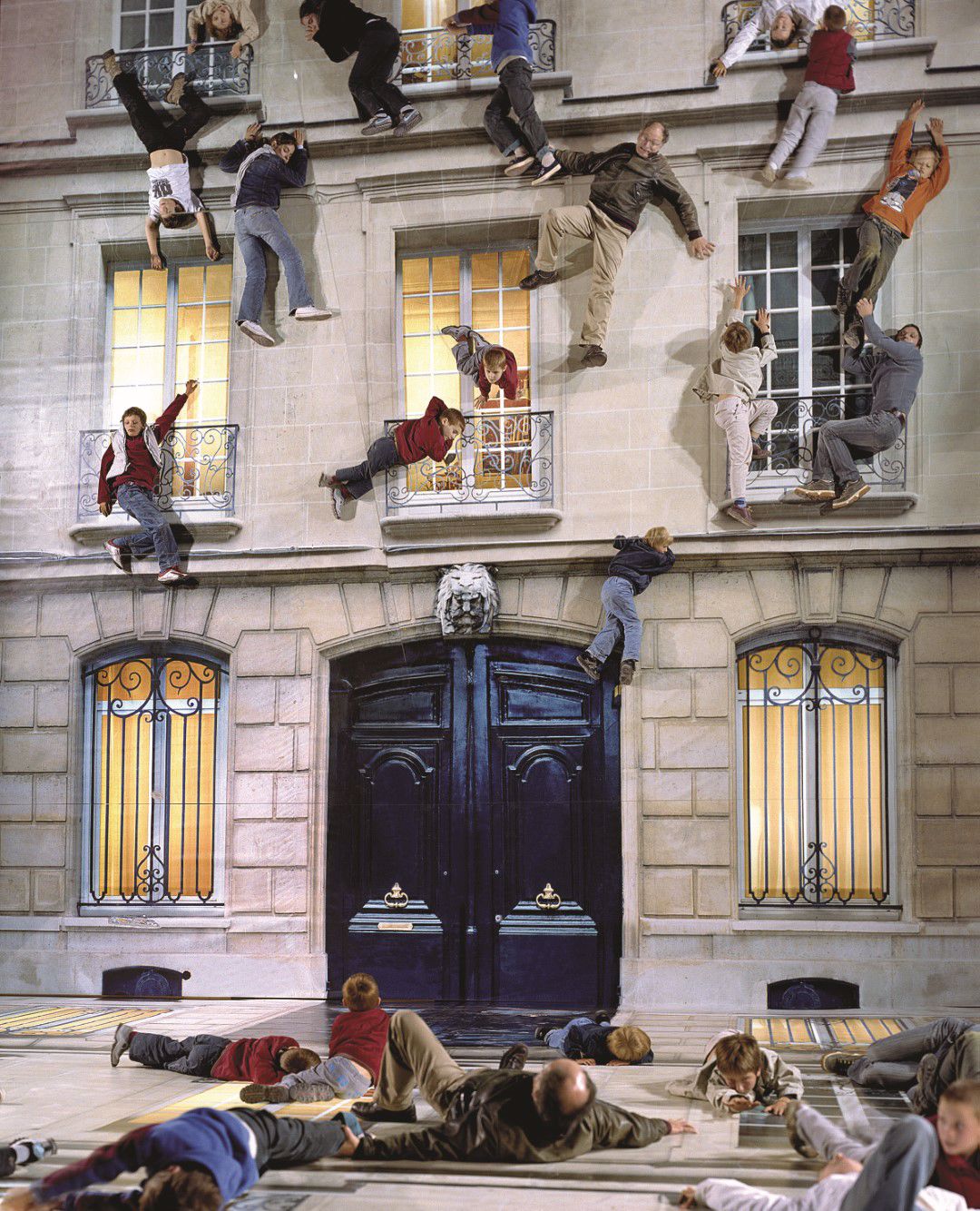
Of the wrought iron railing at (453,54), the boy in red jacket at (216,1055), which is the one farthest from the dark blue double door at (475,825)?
the wrought iron railing at (453,54)

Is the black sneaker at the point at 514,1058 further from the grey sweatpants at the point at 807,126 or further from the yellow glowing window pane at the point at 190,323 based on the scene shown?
the grey sweatpants at the point at 807,126

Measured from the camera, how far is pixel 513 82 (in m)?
4.15

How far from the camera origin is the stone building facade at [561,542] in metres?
4.01

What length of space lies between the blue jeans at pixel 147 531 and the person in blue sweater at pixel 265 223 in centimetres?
64

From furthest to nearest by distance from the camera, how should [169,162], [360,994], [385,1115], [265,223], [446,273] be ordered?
1. [169,162]
2. [265,223]
3. [446,273]
4. [360,994]
5. [385,1115]

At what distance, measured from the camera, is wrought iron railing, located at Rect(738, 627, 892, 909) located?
399 cm

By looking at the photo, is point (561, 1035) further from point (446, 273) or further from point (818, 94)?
point (818, 94)

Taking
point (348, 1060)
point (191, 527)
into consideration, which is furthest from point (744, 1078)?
point (191, 527)

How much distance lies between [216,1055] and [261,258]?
8.25ft

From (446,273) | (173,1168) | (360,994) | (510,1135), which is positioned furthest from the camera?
(446,273)

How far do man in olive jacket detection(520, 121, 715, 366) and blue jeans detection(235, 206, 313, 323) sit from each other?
87 centimetres

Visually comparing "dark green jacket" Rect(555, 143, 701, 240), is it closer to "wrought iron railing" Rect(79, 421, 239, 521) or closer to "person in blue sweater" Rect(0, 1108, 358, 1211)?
"wrought iron railing" Rect(79, 421, 239, 521)

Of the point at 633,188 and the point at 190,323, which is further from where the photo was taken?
the point at 190,323

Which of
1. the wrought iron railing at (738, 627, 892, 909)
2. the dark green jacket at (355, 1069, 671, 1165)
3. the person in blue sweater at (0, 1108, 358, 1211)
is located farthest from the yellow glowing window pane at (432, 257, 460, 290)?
the person in blue sweater at (0, 1108, 358, 1211)
